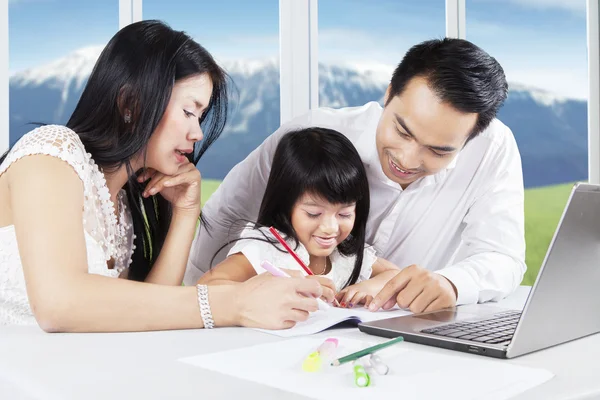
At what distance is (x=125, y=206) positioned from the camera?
1539mm

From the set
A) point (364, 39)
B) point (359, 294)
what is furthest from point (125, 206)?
point (364, 39)

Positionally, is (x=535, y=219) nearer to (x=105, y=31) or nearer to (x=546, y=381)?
(x=105, y=31)

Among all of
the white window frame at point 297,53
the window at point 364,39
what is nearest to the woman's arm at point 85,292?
the white window frame at point 297,53

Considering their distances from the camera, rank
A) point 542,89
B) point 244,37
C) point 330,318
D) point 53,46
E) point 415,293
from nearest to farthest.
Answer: point 330,318 → point 415,293 → point 53,46 → point 244,37 → point 542,89

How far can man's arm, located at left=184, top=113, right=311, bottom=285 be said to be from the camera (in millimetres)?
1945

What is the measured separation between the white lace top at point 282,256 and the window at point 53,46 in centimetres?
425

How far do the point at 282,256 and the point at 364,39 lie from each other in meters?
5.03

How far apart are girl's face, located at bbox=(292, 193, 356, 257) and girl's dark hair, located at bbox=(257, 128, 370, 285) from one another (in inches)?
0.7

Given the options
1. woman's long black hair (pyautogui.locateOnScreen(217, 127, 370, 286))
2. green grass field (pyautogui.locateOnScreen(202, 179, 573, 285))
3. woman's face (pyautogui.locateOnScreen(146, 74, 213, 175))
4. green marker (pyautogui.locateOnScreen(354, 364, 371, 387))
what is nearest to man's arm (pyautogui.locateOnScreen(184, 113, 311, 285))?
woman's long black hair (pyautogui.locateOnScreen(217, 127, 370, 286))

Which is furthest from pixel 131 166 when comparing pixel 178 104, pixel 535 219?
pixel 535 219

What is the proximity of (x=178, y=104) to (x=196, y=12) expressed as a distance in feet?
17.0

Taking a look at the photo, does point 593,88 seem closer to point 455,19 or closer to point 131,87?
point 455,19

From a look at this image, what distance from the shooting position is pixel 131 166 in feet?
4.66

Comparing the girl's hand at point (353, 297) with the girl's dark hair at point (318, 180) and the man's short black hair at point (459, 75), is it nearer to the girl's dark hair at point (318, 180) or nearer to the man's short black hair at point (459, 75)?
the girl's dark hair at point (318, 180)
